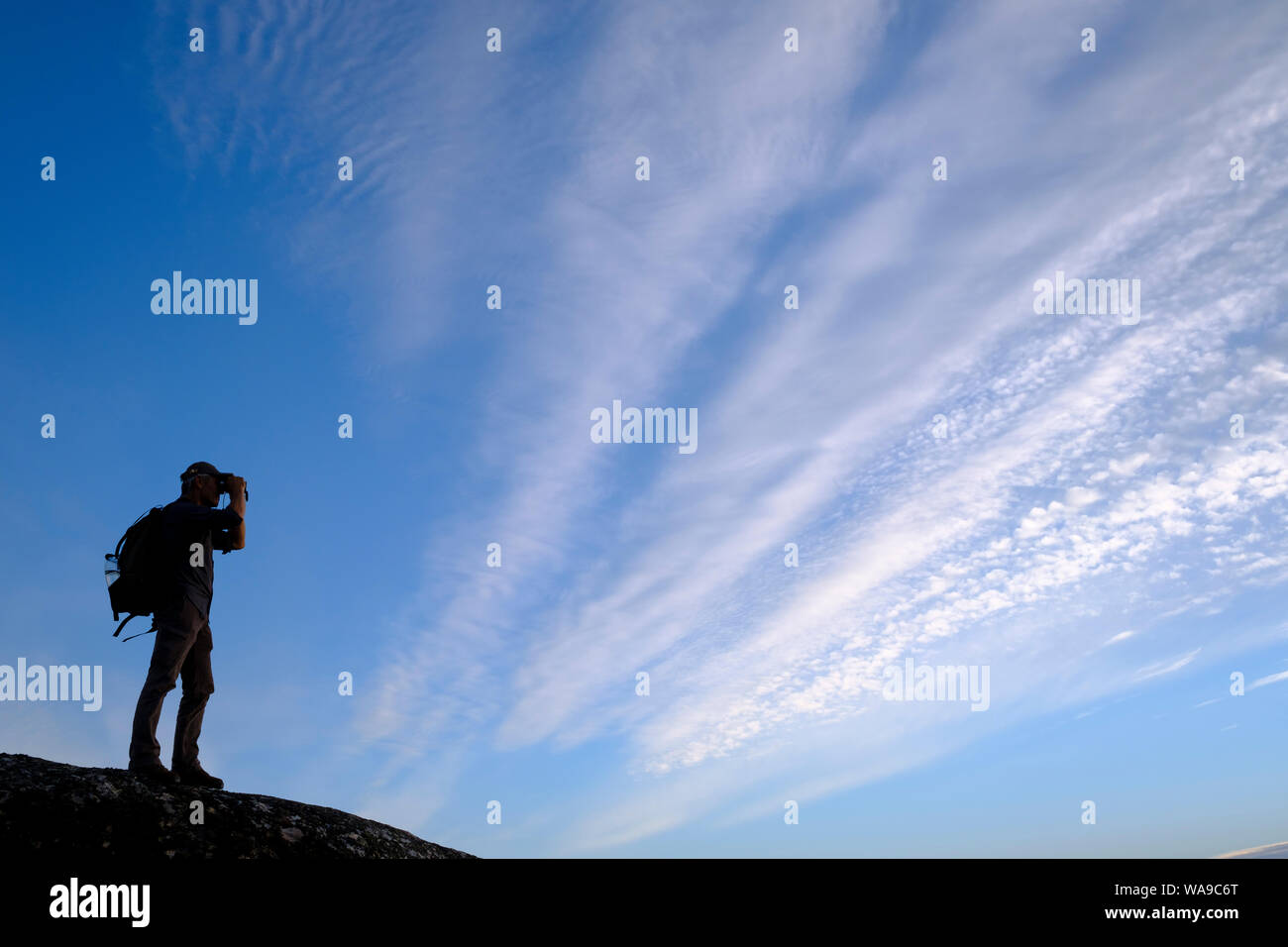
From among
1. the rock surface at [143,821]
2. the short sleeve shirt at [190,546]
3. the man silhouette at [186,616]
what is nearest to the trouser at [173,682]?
the man silhouette at [186,616]

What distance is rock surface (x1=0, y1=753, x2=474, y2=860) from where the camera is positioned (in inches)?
293

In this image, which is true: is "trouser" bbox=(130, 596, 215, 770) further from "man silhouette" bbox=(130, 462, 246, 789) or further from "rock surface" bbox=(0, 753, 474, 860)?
"rock surface" bbox=(0, 753, 474, 860)

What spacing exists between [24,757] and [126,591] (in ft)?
6.64

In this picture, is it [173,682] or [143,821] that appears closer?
[143,821]

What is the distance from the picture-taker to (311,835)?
357 inches

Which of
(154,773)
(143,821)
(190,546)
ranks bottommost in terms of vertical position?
(143,821)

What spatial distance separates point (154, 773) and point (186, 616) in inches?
69.7

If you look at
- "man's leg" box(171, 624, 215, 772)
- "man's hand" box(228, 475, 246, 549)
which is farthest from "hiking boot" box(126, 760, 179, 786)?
"man's hand" box(228, 475, 246, 549)

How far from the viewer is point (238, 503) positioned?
1048 cm

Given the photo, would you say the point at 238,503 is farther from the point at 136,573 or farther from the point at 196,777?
the point at 196,777

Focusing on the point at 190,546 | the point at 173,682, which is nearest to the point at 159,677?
the point at 173,682
